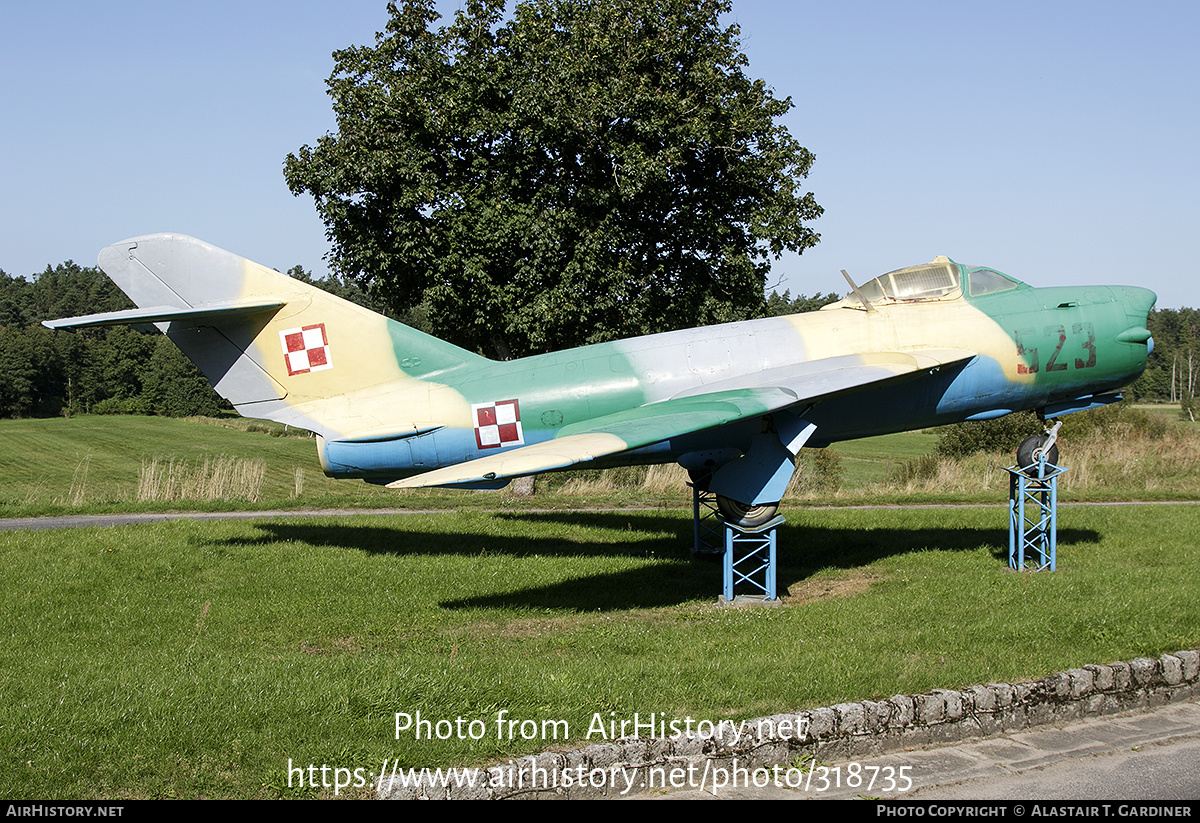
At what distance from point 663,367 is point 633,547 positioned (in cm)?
413

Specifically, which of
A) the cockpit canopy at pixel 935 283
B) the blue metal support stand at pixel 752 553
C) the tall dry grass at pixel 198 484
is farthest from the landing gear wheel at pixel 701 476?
the tall dry grass at pixel 198 484

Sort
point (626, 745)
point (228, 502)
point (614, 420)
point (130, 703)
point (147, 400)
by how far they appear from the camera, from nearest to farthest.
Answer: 1. point (626, 745)
2. point (130, 703)
3. point (614, 420)
4. point (228, 502)
5. point (147, 400)

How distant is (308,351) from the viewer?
43.9 feet

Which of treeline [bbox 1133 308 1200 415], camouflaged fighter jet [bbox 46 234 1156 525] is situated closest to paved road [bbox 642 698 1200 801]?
camouflaged fighter jet [bbox 46 234 1156 525]

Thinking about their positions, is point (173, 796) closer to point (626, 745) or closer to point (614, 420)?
point (626, 745)

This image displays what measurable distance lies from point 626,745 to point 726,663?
222 cm

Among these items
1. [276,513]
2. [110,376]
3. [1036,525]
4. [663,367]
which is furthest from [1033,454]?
[110,376]

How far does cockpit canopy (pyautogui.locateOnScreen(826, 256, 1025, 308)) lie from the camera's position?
12672 mm

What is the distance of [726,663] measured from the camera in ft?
25.7

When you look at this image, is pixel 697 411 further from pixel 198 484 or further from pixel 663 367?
pixel 198 484

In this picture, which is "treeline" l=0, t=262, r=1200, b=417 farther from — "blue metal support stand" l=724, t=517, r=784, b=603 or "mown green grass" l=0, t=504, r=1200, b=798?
"blue metal support stand" l=724, t=517, r=784, b=603

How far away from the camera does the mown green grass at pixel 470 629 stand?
6066 millimetres

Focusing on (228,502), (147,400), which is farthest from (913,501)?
(147,400)

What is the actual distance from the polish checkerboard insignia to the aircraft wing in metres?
0.75
